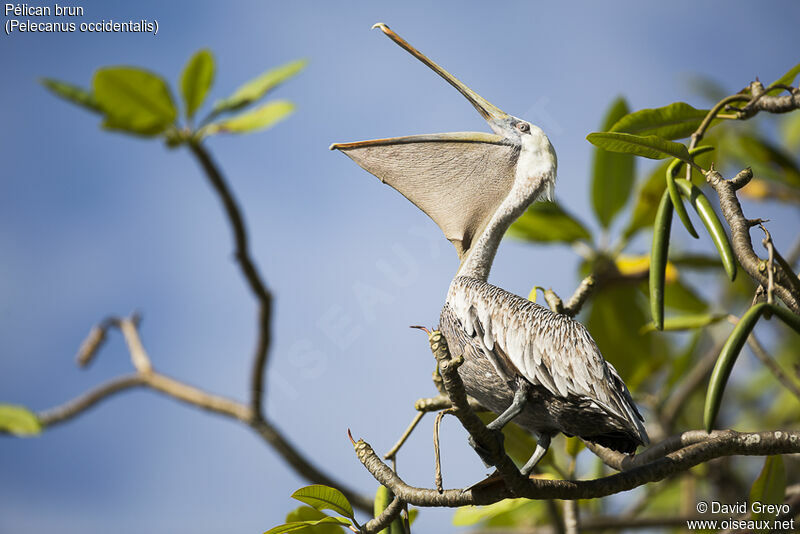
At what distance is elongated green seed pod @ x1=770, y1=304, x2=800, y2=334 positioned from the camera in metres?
1.46

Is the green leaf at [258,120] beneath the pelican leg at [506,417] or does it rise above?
above

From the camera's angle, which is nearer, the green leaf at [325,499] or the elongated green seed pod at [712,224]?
the elongated green seed pod at [712,224]

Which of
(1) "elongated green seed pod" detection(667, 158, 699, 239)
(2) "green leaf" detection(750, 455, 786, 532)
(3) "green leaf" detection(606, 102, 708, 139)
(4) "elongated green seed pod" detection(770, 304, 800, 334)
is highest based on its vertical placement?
(3) "green leaf" detection(606, 102, 708, 139)

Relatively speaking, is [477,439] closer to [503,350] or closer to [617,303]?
[503,350]

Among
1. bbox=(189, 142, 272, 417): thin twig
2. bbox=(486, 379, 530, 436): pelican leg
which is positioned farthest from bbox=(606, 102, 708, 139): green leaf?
bbox=(189, 142, 272, 417): thin twig

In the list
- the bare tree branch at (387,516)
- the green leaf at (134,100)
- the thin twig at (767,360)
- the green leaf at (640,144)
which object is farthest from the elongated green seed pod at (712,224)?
the green leaf at (134,100)

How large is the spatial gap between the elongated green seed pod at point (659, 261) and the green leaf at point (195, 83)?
2.78 meters

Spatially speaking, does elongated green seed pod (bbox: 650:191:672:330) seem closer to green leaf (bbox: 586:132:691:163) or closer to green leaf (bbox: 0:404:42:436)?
green leaf (bbox: 586:132:691:163)

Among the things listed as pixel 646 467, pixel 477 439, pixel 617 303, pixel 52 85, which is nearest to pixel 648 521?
pixel 617 303

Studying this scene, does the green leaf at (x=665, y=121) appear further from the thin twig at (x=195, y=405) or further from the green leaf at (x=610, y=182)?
the thin twig at (x=195, y=405)

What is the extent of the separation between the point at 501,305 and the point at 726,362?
68 centimetres

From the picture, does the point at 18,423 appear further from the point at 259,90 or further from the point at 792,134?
the point at 792,134

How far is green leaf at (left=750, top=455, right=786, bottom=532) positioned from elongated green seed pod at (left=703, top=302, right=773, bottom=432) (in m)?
1.08

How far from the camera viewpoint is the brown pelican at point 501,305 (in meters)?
1.86
